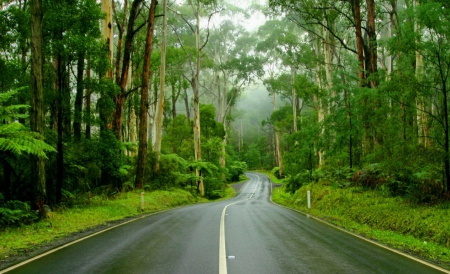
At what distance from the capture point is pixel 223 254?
22.5 feet

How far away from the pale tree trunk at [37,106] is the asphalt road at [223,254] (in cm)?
302

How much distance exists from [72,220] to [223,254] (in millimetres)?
6961

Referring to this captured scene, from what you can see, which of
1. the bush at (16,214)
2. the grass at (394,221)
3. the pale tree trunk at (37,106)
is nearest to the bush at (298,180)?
the grass at (394,221)

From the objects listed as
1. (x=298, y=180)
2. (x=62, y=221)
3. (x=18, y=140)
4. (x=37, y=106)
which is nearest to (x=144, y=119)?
(x=37, y=106)

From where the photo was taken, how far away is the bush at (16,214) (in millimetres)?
9984

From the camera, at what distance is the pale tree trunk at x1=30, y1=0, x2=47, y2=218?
11.3 m

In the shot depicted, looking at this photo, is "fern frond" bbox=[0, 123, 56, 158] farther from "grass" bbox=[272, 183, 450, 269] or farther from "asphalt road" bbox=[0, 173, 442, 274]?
"grass" bbox=[272, 183, 450, 269]

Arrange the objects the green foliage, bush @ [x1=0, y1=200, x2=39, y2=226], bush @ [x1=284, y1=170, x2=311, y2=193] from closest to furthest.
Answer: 1. bush @ [x1=0, y1=200, x2=39, y2=226]
2. bush @ [x1=284, y1=170, x2=311, y2=193]
3. the green foliage

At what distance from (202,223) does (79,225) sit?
3848mm

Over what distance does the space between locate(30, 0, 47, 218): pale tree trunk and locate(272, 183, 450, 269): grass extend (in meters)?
9.73

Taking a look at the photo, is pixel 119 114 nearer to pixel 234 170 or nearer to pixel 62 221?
pixel 62 221

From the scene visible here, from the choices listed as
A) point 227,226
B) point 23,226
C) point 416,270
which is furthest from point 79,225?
point 416,270

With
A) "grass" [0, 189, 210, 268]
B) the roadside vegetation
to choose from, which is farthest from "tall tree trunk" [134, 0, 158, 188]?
the roadside vegetation

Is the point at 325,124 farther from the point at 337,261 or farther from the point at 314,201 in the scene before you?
the point at 337,261
